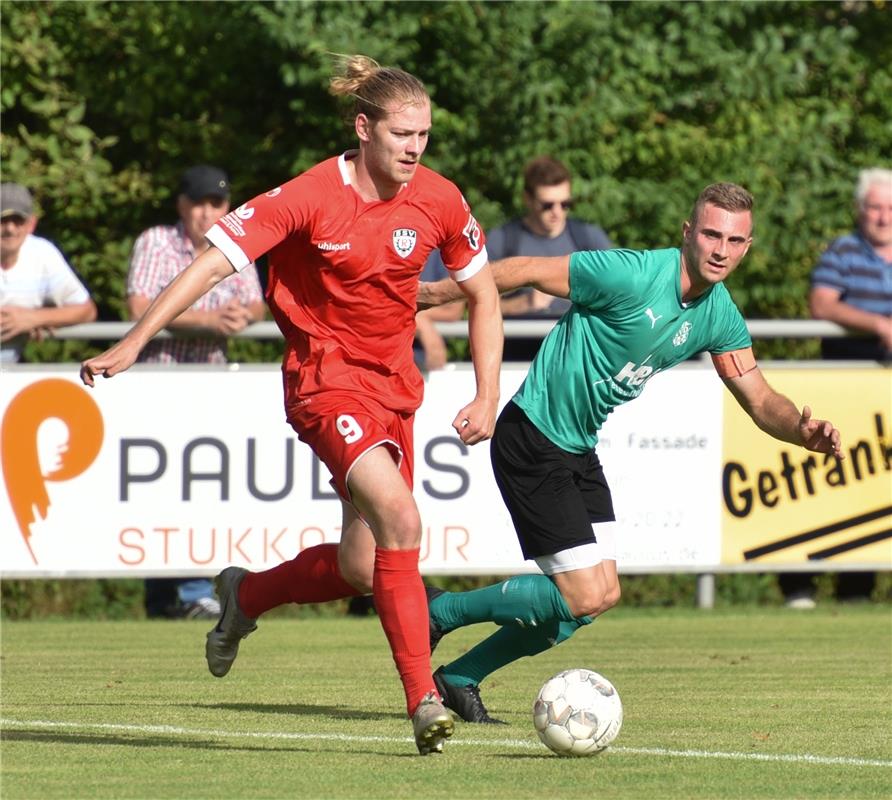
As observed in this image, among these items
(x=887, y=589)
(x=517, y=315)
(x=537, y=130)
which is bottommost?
(x=887, y=589)

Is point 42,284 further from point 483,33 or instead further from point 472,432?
point 472,432

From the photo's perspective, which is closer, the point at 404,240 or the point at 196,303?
the point at 404,240

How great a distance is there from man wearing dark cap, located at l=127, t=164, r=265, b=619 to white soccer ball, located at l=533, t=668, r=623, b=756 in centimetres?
505

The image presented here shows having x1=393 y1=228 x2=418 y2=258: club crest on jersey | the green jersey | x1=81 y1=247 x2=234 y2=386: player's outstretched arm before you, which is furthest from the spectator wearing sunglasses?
x1=81 y1=247 x2=234 y2=386: player's outstretched arm

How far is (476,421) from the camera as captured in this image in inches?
262

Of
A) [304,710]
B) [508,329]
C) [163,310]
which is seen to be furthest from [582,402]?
[508,329]

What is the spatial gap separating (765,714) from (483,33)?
6.61 metres

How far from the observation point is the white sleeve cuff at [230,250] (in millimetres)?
6484

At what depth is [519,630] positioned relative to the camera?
295 inches

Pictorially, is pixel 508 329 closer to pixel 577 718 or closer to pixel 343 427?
pixel 343 427

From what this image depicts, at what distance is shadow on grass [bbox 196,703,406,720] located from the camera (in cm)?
759

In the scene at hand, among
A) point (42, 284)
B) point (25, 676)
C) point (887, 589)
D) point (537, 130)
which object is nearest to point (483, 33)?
point (537, 130)

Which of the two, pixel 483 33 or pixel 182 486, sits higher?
pixel 483 33

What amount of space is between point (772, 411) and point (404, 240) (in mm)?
1661
